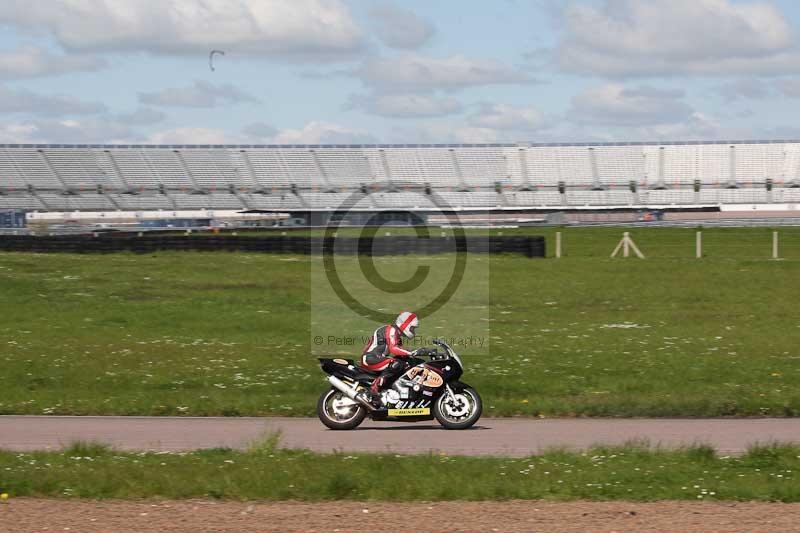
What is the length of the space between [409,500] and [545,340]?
1133 centimetres

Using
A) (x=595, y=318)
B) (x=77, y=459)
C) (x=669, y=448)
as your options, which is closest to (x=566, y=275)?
(x=595, y=318)

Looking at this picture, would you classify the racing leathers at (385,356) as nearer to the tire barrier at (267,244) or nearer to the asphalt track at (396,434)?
the asphalt track at (396,434)

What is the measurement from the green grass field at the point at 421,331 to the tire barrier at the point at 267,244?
65 centimetres

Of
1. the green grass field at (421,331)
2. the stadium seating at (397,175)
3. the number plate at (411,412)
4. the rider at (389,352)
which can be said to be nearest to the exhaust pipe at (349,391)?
the rider at (389,352)

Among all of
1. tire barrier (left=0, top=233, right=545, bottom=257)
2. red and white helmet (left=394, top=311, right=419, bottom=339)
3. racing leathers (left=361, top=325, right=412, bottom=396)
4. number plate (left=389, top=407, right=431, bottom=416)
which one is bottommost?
number plate (left=389, top=407, right=431, bottom=416)

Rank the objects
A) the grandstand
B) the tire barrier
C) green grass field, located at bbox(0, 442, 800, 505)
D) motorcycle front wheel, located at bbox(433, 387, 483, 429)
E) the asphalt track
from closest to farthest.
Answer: green grass field, located at bbox(0, 442, 800, 505) → the asphalt track → motorcycle front wheel, located at bbox(433, 387, 483, 429) → the tire barrier → the grandstand

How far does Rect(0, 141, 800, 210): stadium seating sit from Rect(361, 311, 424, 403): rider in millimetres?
64702

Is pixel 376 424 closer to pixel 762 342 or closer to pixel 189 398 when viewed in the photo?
pixel 189 398

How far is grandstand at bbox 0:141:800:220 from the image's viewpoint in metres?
79.4

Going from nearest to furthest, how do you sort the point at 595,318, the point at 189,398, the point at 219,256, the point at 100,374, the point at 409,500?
the point at 409,500
the point at 189,398
the point at 100,374
the point at 595,318
the point at 219,256

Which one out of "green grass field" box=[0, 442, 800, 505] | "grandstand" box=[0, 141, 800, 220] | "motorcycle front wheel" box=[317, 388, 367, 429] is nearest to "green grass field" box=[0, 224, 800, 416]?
"motorcycle front wheel" box=[317, 388, 367, 429]

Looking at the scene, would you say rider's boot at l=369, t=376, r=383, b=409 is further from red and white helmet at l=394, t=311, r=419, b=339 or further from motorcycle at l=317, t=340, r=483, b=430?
red and white helmet at l=394, t=311, r=419, b=339

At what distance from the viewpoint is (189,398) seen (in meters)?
15.2

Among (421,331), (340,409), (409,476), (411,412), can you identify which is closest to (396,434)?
(411,412)
